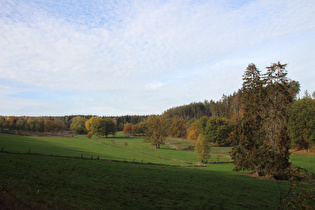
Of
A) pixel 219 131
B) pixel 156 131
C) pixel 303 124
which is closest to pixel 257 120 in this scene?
pixel 303 124

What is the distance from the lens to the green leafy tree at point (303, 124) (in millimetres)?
68750

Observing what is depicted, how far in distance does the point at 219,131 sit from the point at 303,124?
35956 millimetres

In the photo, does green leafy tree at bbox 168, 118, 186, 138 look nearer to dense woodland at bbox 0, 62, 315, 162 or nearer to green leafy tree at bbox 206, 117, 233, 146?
dense woodland at bbox 0, 62, 315, 162

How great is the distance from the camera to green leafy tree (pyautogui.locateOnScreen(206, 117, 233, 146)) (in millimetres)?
100250

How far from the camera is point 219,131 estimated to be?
100062 millimetres

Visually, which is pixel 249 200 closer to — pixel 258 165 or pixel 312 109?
pixel 258 165

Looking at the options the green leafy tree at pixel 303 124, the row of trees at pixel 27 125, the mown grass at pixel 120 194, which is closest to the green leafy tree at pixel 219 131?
the green leafy tree at pixel 303 124

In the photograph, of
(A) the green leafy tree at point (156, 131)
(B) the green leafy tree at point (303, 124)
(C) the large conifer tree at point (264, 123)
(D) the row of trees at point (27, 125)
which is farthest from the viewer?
(D) the row of trees at point (27, 125)

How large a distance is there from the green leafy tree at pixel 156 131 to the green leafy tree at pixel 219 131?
2632 cm

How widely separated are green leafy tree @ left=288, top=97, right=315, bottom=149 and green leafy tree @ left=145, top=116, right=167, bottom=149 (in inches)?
1952

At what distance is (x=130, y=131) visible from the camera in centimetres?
17562

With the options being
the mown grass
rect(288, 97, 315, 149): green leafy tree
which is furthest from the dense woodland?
the mown grass

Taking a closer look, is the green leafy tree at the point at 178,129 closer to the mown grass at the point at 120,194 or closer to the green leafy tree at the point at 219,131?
the green leafy tree at the point at 219,131

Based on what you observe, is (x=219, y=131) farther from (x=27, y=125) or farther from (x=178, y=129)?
(x=27, y=125)
